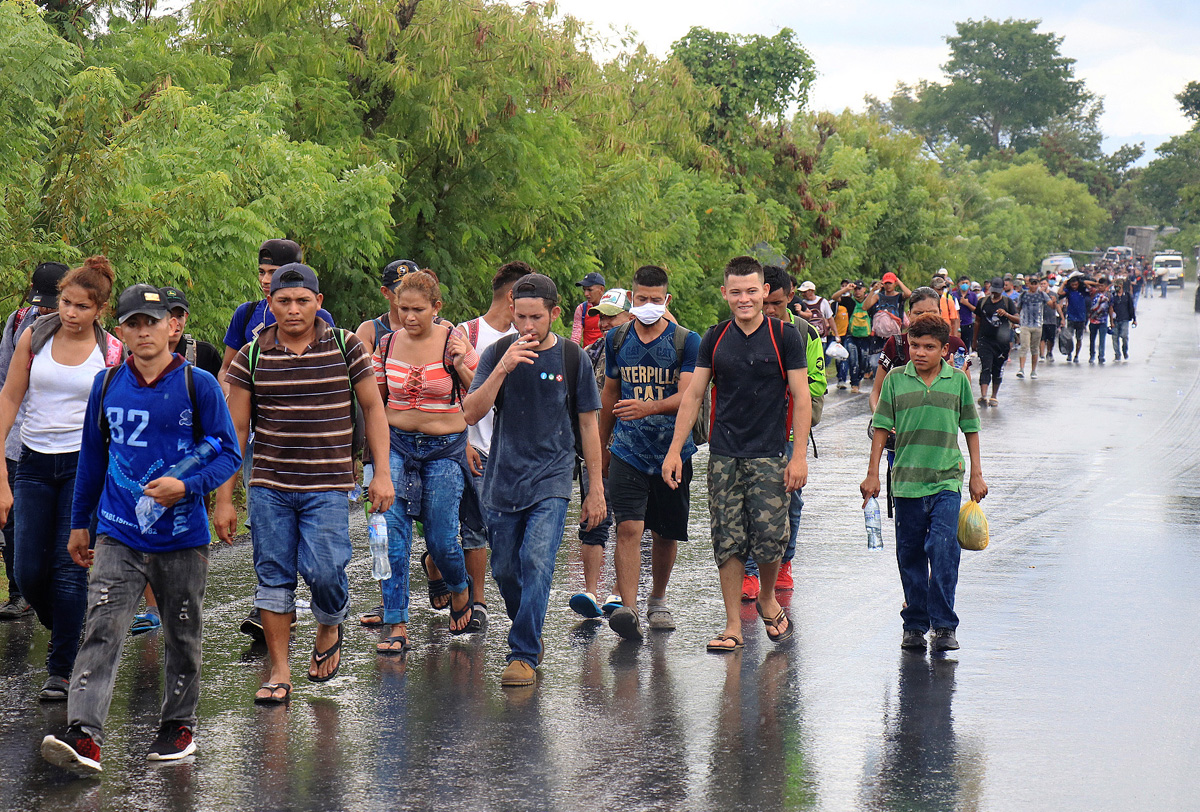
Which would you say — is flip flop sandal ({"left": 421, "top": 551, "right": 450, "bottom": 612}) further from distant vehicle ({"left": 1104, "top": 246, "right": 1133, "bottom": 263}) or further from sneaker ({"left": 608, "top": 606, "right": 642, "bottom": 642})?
distant vehicle ({"left": 1104, "top": 246, "right": 1133, "bottom": 263})

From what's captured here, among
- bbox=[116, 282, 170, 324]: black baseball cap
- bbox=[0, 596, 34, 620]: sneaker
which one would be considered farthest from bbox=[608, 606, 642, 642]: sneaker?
bbox=[0, 596, 34, 620]: sneaker

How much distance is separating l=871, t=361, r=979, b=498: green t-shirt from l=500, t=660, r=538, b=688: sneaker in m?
2.23

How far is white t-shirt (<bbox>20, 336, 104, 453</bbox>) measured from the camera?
5969mm

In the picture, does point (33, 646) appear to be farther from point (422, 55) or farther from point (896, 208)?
point (896, 208)

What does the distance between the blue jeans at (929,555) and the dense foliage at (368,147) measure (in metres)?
6.04

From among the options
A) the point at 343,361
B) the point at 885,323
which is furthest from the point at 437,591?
the point at 885,323

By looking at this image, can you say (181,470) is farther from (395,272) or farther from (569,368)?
(395,272)

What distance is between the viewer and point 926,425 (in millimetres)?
7148

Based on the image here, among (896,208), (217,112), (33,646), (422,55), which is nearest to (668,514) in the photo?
(33,646)

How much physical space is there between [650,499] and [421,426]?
145 centimetres

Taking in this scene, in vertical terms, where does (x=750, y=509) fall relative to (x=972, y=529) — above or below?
above

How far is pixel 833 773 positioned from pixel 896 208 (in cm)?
3656

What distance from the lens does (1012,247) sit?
69.9 metres

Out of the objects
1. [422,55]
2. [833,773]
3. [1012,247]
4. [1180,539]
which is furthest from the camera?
[1012,247]
